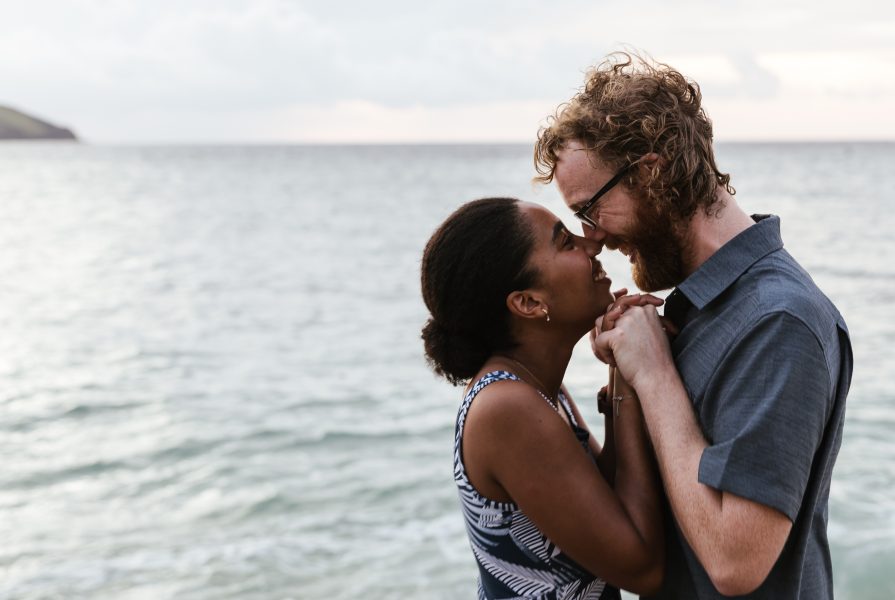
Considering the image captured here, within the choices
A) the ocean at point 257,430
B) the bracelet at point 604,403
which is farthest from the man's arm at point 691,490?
the ocean at point 257,430

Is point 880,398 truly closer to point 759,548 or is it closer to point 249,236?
point 759,548

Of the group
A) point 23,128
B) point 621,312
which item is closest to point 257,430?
point 621,312

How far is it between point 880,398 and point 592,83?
950cm

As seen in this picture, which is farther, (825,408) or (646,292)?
(646,292)

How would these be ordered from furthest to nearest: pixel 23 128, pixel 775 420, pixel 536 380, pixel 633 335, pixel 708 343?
pixel 23 128, pixel 536 380, pixel 633 335, pixel 708 343, pixel 775 420

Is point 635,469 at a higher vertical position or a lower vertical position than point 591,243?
lower

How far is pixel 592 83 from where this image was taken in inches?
115

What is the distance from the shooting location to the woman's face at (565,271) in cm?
279

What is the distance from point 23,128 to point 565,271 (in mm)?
175066

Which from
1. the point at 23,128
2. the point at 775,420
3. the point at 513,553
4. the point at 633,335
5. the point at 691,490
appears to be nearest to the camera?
the point at 775,420

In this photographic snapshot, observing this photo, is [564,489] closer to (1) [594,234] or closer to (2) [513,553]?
(2) [513,553]

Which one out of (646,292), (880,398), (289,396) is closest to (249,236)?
(289,396)

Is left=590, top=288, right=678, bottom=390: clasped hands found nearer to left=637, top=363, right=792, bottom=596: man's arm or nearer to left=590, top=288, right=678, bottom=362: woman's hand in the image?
left=590, top=288, right=678, bottom=362: woman's hand

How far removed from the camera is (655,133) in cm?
271
